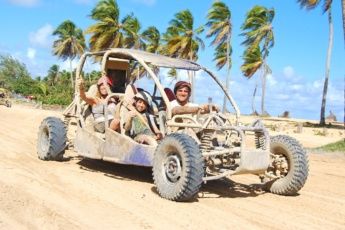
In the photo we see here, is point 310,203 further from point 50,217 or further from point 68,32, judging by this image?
point 68,32

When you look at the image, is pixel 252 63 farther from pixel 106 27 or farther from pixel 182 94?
pixel 182 94

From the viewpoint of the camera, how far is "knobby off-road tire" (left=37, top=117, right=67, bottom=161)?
8.20m

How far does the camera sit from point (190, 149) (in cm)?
543

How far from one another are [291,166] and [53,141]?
13.6ft

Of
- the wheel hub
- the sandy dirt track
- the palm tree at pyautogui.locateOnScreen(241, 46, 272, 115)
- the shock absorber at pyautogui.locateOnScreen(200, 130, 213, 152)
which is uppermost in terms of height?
the palm tree at pyautogui.locateOnScreen(241, 46, 272, 115)

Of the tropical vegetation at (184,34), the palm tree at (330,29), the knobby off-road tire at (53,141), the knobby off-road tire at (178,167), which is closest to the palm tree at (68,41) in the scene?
the tropical vegetation at (184,34)

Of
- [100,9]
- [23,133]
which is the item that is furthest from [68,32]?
[23,133]

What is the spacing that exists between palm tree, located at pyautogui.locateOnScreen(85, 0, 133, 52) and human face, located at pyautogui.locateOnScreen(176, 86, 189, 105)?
3575 cm

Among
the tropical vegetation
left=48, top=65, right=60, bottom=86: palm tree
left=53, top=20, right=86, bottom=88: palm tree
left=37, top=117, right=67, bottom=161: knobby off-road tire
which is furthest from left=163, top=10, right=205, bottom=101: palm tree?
left=48, top=65, right=60, bottom=86: palm tree

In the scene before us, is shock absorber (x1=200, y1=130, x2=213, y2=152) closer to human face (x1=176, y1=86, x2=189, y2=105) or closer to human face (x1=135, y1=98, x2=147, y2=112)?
human face (x1=176, y1=86, x2=189, y2=105)

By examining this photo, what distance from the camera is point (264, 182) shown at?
6734mm

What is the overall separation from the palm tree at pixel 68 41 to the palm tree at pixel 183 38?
22.6 m

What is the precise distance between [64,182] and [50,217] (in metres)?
1.84

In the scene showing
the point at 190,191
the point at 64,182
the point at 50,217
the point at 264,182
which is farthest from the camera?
the point at 264,182
